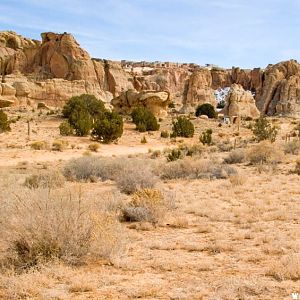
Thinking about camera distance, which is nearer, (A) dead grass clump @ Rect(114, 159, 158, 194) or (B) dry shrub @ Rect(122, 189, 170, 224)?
(B) dry shrub @ Rect(122, 189, 170, 224)

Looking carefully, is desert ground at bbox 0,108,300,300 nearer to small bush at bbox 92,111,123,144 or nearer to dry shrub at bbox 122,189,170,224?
dry shrub at bbox 122,189,170,224

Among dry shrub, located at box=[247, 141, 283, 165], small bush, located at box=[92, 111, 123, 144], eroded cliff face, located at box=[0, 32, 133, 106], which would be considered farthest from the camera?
eroded cliff face, located at box=[0, 32, 133, 106]

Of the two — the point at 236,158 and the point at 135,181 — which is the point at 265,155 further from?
the point at 135,181

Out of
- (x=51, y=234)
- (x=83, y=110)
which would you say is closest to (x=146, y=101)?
(x=83, y=110)

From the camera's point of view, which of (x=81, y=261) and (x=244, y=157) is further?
(x=244, y=157)

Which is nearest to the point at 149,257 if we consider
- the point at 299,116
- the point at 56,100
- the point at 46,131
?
the point at 46,131

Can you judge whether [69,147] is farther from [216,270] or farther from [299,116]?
[299,116]

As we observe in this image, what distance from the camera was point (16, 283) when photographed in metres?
4.98

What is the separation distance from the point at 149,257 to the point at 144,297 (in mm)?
1627

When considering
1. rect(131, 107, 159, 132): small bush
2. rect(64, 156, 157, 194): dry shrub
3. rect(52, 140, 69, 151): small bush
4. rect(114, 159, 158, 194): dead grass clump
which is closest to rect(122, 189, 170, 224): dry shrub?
rect(114, 159, 158, 194): dead grass clump

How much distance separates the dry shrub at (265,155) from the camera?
716 inches

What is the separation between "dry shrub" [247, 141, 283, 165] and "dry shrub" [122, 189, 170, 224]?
32.5 ft

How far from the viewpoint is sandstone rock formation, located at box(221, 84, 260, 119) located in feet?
179

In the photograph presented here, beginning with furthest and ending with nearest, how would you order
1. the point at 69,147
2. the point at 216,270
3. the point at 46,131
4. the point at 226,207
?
the point at 46,131
the point at 69,147
the point at 226,207
the point at 216,270
